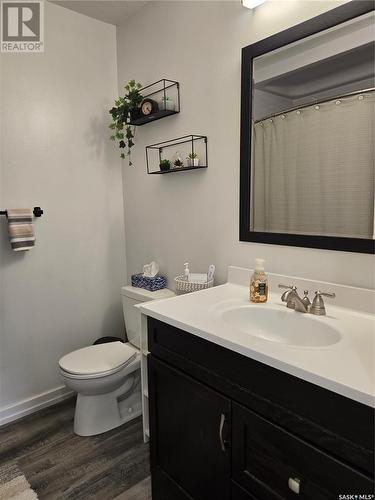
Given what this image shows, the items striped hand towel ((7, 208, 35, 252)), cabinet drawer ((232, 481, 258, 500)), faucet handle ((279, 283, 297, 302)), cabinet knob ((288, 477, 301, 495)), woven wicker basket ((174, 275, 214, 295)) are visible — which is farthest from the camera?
striped hand towel ((7, 208, 35, 252))

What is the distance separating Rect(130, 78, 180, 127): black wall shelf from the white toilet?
1044 millimetres

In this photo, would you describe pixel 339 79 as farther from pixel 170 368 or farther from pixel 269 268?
pixel 170 368

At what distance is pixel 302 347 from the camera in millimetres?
946

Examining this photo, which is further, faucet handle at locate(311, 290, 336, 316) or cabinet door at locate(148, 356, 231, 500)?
faucet handle at locate(311, 290, 336, 316)

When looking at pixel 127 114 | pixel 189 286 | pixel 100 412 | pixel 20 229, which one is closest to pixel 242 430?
pixel 189 286

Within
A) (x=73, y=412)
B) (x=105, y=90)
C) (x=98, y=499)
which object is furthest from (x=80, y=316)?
(x=105, y=90)

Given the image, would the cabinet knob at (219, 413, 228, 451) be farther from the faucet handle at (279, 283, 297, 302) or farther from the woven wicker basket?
the woven wicker basket

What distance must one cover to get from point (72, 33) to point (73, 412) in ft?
7.90

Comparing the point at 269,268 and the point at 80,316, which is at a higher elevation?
the point at 269,268

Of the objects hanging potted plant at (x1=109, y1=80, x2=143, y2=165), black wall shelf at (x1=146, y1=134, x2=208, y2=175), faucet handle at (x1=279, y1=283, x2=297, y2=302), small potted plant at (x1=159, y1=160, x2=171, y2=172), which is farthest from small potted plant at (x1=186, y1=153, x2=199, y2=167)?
faucet handle at (x1=279, y1=283, x2=297, y2=302)

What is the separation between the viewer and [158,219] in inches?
85.4

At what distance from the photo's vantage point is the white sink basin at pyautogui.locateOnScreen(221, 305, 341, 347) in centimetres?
118

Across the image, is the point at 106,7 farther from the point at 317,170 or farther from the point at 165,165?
the point at 317,170

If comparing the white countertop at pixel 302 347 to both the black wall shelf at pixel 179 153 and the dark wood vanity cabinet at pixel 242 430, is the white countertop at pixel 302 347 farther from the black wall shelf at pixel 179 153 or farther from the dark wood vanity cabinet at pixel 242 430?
the black wall shelf at pixel 179 153
